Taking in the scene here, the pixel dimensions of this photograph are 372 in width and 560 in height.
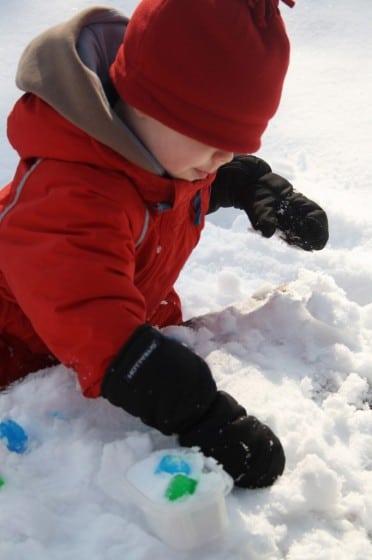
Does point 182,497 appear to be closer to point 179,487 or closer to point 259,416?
point 179,487

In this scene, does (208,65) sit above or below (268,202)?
above

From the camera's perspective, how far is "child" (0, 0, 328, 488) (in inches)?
41.4

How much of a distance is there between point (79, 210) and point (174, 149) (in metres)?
0.21

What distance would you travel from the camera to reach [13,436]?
108 centimetres

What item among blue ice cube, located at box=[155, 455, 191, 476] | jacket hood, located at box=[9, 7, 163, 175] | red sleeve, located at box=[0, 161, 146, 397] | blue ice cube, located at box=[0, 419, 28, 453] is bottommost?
blue ice cube, located at box=[0, 419, 28, 453]

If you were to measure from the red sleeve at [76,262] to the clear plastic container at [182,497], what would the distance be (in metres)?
0.20

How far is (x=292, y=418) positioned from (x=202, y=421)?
0.60 feet

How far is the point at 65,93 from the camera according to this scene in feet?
4.03

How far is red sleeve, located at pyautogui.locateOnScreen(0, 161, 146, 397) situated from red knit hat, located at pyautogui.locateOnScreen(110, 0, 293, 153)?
0.17 m

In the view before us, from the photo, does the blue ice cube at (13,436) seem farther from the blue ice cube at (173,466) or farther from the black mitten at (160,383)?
the blue ice cube at (173,466)

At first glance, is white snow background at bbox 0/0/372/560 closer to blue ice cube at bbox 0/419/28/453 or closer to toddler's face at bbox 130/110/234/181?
blue ice cube at bbox 0/419/28/453

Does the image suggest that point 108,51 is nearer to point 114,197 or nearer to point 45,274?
point 114,197

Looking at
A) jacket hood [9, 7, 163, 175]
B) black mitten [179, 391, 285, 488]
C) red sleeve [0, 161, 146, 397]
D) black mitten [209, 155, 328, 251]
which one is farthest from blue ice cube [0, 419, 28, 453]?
black mitten [209, 155, 328, 251]

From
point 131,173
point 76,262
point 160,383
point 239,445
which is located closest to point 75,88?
point 131,173
